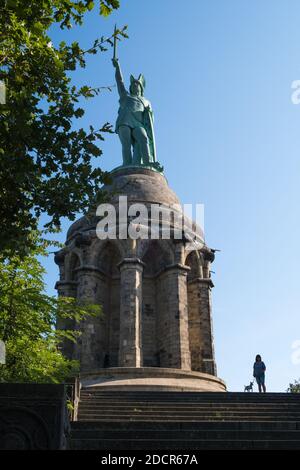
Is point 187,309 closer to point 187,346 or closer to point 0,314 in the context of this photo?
point 187,346

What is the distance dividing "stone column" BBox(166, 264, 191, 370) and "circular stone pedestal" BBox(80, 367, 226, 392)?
156 centimetres

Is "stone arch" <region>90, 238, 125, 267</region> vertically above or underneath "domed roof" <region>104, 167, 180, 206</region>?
underneath

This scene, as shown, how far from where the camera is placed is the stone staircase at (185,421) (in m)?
8.20

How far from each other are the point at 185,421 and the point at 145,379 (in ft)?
28.2

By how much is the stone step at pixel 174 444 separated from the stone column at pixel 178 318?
12644mm

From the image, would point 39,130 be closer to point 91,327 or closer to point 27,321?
point 27,321

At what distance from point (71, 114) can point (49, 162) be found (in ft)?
2.59

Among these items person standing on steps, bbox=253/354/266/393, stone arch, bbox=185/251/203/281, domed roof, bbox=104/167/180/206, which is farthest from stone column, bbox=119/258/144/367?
person standing on steps, bbox=253/354/266/393

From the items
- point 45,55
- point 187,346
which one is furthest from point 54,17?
point 187,346

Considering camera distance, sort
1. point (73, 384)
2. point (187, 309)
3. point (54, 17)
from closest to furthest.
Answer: point (54, 17)
point (73, 384)
point (187, 309)

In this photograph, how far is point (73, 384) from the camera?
1101 centimetres

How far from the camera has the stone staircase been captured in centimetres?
820

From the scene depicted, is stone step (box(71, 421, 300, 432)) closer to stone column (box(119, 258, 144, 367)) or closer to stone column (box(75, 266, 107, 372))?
stone column (box(119, 258, 144, 367))
